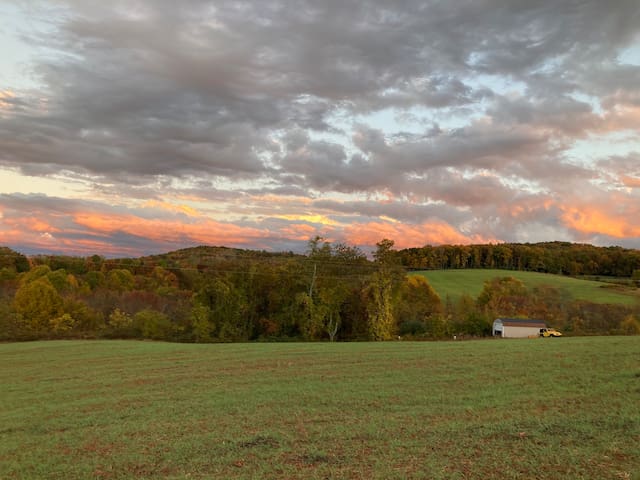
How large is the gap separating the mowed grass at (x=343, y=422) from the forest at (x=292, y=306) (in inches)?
1275

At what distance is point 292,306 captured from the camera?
56969mm

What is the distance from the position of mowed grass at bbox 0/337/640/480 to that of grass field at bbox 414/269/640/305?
64.8 meters

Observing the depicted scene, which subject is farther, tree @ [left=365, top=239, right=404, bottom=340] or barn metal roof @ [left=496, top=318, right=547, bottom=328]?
Answer: barn metal roof @ [left=496, top=318, right=547, bottom=328]

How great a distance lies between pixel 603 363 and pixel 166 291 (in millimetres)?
75044

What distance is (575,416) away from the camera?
10.4m

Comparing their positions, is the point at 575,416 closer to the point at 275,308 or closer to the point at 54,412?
the point at 54,412

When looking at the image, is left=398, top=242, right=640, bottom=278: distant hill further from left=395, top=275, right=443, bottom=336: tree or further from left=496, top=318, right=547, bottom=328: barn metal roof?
left=496, top=318, right=547, bottom=328: barn metal roof

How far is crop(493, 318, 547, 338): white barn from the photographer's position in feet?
193

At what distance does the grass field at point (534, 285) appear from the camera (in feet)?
257

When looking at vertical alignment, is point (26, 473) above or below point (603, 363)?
below

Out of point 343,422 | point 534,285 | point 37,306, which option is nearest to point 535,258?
point 534,285

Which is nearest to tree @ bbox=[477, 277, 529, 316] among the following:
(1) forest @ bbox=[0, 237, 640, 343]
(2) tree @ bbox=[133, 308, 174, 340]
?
(1) forest @ bbox=[0, 237, 640, 343]

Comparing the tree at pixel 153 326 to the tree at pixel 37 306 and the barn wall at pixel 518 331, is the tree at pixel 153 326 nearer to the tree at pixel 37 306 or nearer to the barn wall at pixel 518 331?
the tree at pixel 37 306

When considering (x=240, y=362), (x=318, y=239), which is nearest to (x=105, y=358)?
(x=240, y=362)
